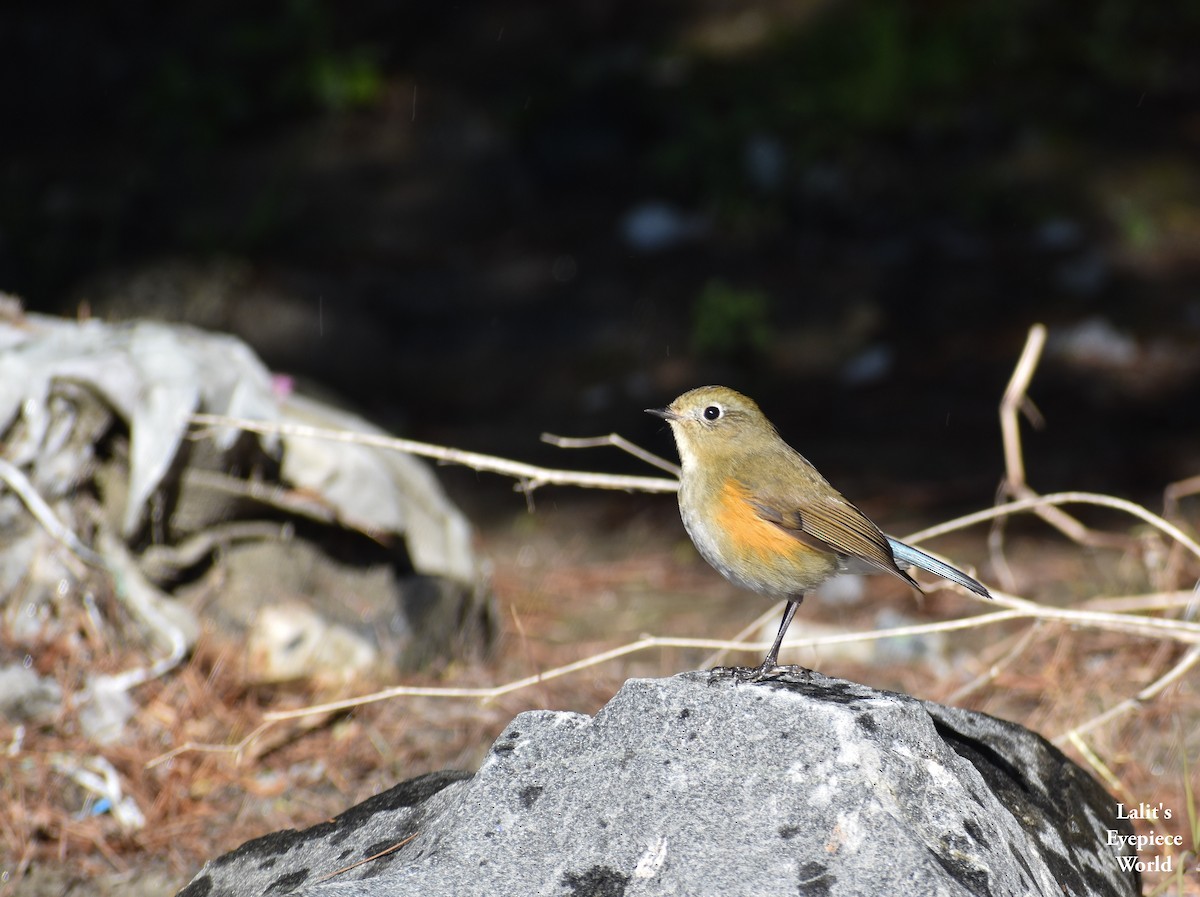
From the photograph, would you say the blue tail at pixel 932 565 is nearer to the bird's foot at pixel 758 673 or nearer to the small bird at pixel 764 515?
the small bird at pixel 764 515

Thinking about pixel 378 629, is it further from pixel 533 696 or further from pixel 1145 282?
pixel 1145 282

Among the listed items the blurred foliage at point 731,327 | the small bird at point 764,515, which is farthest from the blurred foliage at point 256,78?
the small bird at point 764,515

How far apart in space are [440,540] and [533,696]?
0.90 m

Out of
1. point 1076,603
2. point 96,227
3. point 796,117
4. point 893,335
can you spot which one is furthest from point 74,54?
point 1076,603

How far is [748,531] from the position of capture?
11.3 feet

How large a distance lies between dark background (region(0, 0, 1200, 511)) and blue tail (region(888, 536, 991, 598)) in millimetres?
2667

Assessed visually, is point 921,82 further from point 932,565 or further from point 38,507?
point 38,507

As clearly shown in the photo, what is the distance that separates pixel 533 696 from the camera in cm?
442

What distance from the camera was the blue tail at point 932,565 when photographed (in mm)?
3326

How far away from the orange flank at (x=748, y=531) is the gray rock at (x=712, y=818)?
55cm

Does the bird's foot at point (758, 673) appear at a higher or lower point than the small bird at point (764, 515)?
lower

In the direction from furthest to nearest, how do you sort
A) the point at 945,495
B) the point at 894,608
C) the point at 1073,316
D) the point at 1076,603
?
the point at 1073,316 < the point at 945,495 < the point at 894,608 < the point at 1076,603

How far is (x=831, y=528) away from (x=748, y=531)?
27 centimetres

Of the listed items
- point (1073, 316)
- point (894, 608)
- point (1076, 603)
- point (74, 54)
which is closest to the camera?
point (1076, 603)
